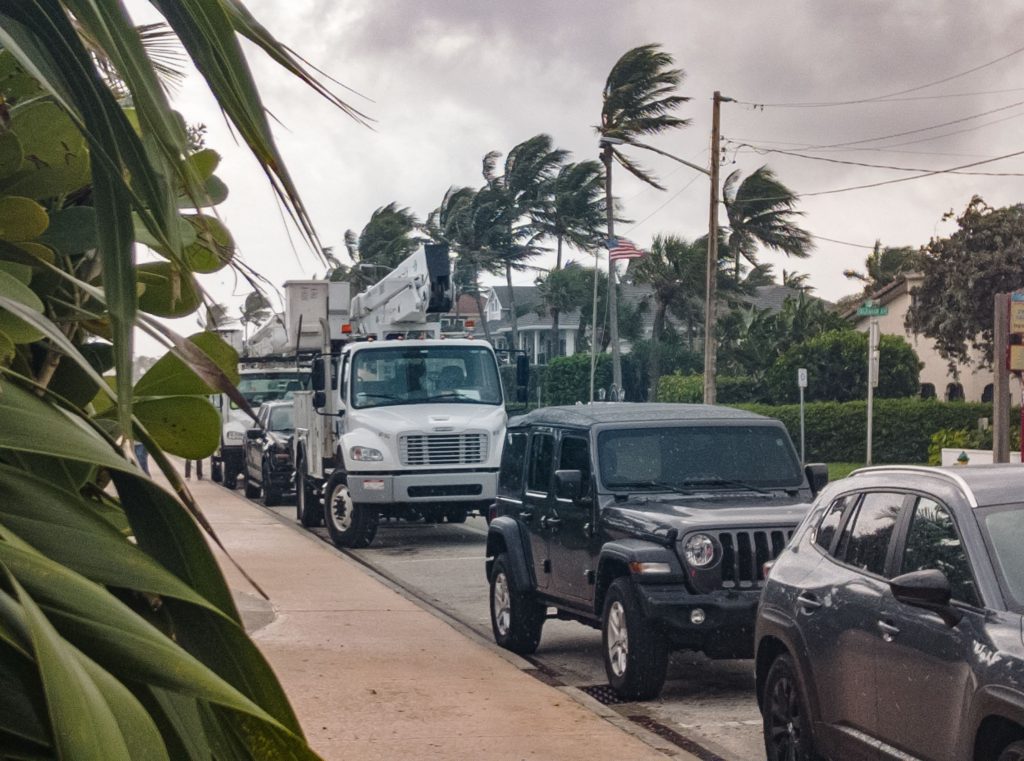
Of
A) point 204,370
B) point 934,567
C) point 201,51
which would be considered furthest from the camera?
point 934,567

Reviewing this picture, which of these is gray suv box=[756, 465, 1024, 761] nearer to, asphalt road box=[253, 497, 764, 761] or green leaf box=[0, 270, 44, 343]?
asphalt road box=[253, 497, 764, 761]

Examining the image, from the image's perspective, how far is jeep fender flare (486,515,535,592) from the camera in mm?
11117

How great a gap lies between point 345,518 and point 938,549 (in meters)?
14.7

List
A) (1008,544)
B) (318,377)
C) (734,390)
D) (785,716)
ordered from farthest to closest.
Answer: (734,390) < (318,377) < (785,716) < (1008,544)

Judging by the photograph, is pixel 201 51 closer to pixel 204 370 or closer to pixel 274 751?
pixel 204 370

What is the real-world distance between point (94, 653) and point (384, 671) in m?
9.12

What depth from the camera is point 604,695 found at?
32.6ft

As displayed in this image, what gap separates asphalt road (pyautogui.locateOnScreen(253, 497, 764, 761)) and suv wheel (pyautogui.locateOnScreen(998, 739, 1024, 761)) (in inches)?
129

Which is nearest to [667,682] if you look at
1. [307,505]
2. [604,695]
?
[604,695]

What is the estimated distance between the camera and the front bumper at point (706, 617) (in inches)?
355

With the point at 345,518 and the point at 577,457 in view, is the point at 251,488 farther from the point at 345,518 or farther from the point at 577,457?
the point at 577,457

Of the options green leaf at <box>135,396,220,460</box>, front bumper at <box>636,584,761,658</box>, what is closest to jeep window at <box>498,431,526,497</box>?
front bumper at <box>636,584,761,658</box>

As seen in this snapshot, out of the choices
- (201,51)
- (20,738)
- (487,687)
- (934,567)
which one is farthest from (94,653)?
(487,687)

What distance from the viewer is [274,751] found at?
59.1 inches
